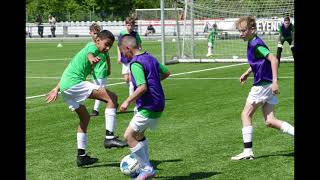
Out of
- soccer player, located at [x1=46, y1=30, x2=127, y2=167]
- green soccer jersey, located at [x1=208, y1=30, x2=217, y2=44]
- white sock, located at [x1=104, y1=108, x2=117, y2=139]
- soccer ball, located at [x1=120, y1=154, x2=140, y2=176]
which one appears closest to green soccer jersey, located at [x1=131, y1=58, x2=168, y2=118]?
soccer ball, located at [x1=120, y1=154, x2=140, y2=176]

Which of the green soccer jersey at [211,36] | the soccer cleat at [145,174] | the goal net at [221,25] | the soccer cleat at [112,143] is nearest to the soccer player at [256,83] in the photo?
the soccer cleat at [145,174]

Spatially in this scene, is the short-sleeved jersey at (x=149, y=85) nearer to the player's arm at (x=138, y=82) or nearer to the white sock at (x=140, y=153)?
the player's arm at (x=138, y=82)

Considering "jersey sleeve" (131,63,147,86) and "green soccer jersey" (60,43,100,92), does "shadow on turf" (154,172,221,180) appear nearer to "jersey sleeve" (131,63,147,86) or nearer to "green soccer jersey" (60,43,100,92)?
"jersey sleeve" (131,63,147,86)

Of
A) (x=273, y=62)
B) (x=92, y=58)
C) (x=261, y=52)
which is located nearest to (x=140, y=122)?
(x=92, y=58)

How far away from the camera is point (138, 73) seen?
6230 mm

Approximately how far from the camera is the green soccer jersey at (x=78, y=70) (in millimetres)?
7875

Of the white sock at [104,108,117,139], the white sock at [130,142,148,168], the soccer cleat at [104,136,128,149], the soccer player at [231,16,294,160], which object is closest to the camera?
the white sock at [130,142,148,168]

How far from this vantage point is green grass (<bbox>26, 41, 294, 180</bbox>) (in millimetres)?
7234

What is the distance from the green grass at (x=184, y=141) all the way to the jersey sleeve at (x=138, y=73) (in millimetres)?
1371

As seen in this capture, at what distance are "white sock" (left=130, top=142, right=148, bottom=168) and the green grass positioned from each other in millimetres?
517

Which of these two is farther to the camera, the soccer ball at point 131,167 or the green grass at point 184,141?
the green grass at point 184,141

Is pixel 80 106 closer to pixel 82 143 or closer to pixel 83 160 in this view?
pixel 82 143
